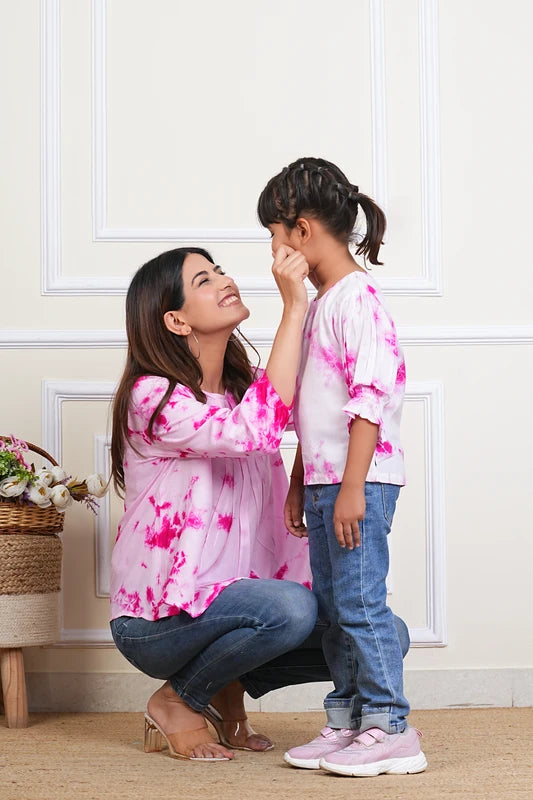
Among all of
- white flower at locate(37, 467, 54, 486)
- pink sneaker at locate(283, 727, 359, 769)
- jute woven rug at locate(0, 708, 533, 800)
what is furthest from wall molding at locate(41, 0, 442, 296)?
pink sneaker at locate(283, 727, 359, 769)

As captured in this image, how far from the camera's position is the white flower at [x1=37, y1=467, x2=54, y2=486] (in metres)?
1.92

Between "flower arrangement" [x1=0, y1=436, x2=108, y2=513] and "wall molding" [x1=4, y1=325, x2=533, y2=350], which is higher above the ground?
"wall molding" [x1=4, y1=325, x2=533, y2=350]

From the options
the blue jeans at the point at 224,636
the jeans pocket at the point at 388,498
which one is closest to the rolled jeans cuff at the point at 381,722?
the blue jeans at the point at 224,636

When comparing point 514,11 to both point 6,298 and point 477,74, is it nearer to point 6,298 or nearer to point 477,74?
point 477,74

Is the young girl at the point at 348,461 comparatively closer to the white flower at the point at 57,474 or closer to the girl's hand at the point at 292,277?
the girl's hand at the point at 292,277

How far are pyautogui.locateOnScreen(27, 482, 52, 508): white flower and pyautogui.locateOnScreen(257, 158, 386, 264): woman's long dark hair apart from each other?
0.74m

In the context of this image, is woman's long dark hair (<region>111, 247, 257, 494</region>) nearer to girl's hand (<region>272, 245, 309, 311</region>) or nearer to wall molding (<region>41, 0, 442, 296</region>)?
girl's hand (<region>272, 245, 309, 311</region>)

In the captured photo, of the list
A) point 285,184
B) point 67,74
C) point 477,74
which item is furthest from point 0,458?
point 477,74

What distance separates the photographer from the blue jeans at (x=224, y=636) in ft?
4.92

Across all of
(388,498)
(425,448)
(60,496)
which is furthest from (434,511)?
(60,496)

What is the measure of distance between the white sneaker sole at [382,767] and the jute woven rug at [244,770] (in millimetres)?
11

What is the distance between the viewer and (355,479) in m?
1.41

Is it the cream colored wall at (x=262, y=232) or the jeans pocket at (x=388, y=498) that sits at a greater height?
the cream colored wall at (x=262, y=232)

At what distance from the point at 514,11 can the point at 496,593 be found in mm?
1350
